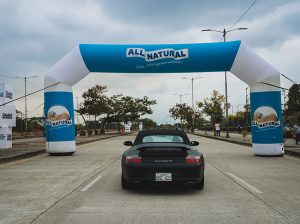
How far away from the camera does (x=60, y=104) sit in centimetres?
2061

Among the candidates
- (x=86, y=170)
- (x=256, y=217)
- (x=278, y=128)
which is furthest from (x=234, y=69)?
(x=256, y=217)

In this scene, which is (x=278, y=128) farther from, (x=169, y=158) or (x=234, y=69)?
(x=169, y=158)

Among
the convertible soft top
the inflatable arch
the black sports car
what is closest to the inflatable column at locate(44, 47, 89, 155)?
the inflatable arch

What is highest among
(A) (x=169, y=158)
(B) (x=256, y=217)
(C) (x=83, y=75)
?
(C) (x=83, y=75)

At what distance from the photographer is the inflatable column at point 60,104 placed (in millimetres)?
20297

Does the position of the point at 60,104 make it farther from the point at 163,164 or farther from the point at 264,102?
the point at 163,164

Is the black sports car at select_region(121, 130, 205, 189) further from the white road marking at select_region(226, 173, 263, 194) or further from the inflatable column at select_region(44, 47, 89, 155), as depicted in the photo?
the inflatable column at select_region(44, 47, 89, 155)

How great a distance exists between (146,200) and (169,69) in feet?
40.3

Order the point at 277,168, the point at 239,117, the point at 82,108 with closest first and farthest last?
1. the point at 277,168
2. the point at 82,108
3. the point at 239,117

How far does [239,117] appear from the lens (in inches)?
5143

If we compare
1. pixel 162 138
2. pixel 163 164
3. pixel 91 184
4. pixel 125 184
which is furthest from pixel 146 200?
pixel 91 184

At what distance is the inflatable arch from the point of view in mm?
19016

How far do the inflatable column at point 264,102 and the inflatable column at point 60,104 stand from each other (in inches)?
293

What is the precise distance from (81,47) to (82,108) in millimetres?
46864
